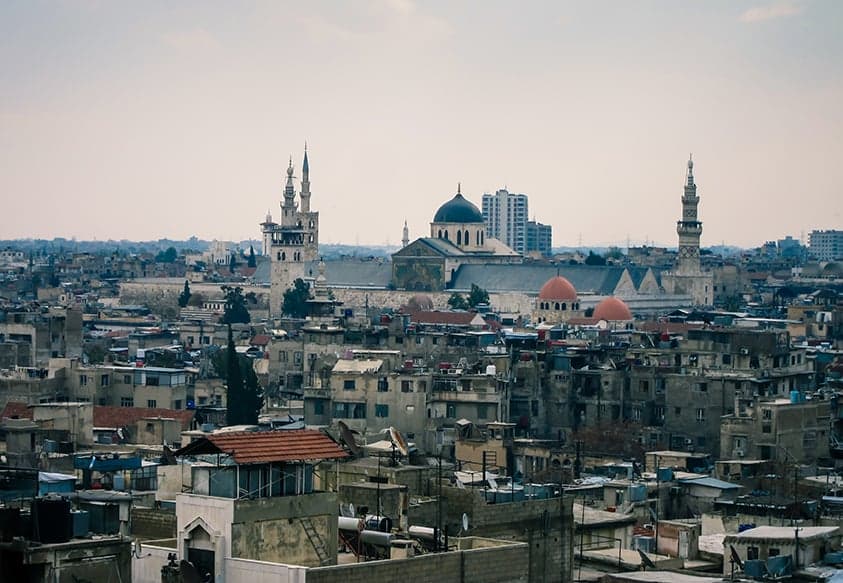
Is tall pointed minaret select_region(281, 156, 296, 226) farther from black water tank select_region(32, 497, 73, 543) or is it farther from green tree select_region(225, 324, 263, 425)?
black water tank select_region(32, 497, 73, 543)

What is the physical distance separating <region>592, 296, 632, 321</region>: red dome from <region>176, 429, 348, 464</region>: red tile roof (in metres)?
84.2

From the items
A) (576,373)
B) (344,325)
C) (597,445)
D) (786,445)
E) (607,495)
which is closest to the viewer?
(607,495)

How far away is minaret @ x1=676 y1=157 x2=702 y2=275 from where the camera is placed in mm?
139875

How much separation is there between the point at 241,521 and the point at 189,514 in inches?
20.1

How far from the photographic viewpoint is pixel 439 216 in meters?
163

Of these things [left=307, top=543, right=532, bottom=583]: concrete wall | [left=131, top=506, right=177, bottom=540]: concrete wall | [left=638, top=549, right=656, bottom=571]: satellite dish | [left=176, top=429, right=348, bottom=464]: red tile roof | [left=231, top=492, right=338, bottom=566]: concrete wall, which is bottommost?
[left=638, top=549, right=656, bottom=571]: satellite dish

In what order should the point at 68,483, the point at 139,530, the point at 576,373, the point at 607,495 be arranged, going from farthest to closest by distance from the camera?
the point at 576,373 < the point at 607,495 < the point at 68,483 < the point at 139,530

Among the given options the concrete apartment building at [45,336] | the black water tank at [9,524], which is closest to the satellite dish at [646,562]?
the black water tank at [9,524]

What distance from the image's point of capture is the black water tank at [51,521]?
1980cm

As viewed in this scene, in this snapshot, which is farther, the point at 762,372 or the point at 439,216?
the point at 439,216

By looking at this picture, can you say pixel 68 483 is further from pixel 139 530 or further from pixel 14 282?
pixel 14 282

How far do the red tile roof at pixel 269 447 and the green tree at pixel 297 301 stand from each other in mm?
92878

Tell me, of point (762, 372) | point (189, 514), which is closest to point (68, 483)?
point (189, 514)

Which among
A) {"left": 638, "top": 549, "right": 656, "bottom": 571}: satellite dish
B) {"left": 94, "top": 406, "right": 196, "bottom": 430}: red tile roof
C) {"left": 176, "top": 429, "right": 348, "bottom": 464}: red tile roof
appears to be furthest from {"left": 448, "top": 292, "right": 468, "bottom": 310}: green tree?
{"left": 176, "top": 429, "right": 348, "bottom": 464}: red tile roof
